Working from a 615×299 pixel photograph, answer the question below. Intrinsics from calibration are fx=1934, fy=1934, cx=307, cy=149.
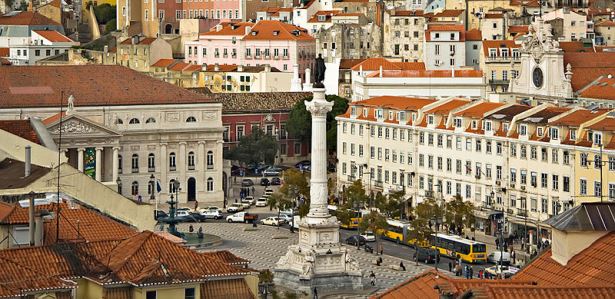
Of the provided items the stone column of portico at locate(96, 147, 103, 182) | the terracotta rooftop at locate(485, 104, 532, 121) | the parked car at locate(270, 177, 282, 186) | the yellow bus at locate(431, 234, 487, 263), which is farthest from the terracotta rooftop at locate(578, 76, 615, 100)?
the stone column of portico at locate(96, 147, 103, 182)

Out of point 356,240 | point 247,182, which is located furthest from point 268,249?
point 247,182

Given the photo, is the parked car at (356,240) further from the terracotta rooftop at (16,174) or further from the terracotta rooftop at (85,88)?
the terracotta rooftop at (16,174)

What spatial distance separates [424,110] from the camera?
9969 centimetres

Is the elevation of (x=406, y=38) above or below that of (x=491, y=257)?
above

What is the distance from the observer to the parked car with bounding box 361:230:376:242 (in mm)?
86812

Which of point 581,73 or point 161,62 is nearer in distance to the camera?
point 581,73

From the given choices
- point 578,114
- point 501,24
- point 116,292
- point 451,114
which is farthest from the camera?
point 501,24

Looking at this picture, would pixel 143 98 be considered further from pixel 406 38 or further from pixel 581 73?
pixel 406 38

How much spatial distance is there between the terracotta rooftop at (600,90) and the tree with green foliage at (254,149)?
20842 mm

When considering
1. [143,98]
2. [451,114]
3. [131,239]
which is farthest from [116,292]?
[143,98]

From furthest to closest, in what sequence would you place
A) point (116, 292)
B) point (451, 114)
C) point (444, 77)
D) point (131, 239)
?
point (444, 77) → point (451, 114) → point (131, 239) → point (116, 292)

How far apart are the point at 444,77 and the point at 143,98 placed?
21223mm

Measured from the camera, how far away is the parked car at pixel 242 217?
95.5 m

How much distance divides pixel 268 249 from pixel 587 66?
120 feet
